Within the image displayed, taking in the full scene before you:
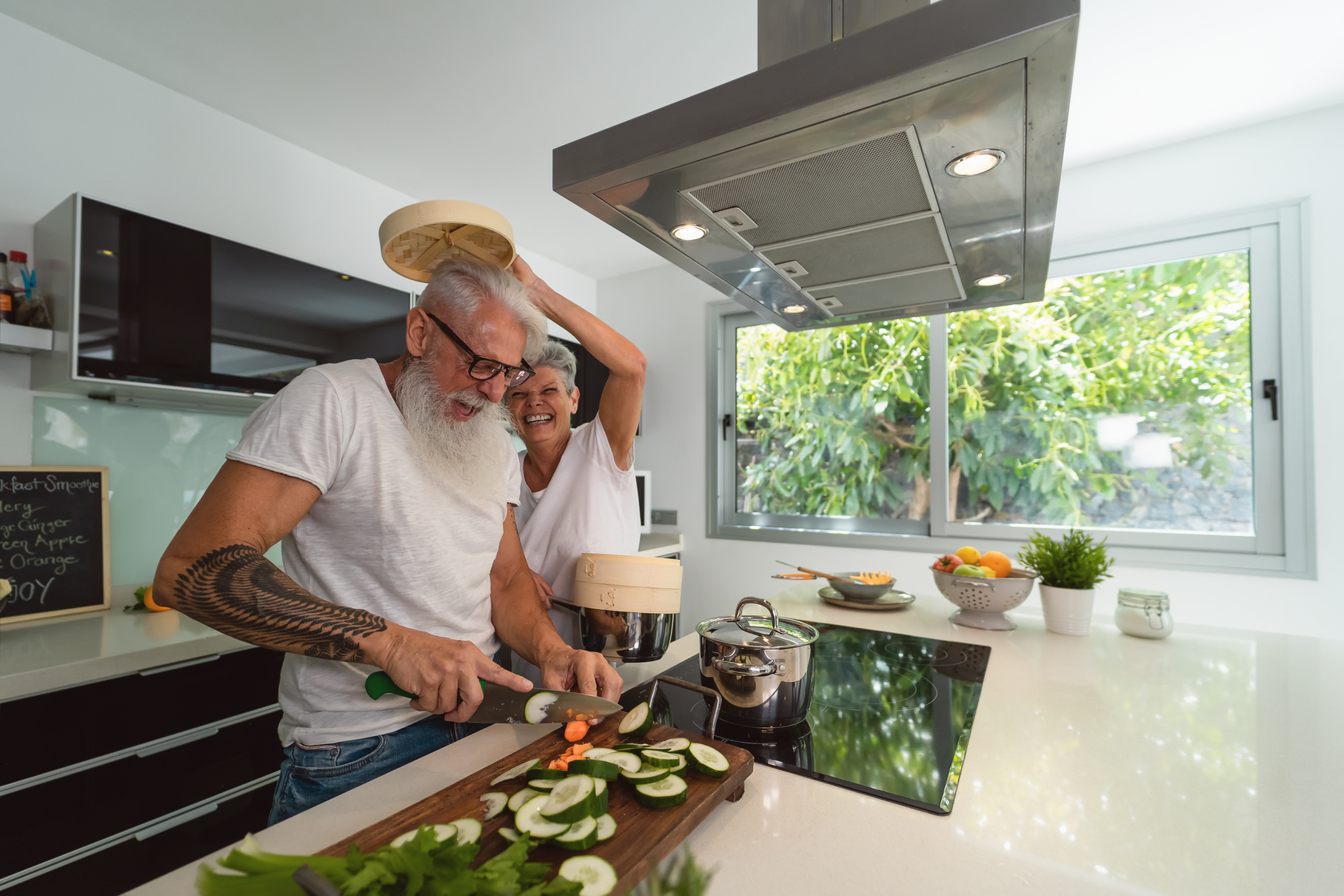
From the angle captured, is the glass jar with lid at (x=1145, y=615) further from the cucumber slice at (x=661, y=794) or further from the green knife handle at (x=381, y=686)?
the green knife handle at (x=381, y=686)

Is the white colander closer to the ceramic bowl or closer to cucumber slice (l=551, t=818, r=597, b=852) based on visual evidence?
the ceramic bowl

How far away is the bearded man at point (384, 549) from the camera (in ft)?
2.71

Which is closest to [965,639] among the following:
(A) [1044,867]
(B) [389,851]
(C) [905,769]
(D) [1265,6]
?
(C) [905,769]

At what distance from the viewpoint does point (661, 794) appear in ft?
2.16

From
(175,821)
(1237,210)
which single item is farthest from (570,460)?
(1237,210)

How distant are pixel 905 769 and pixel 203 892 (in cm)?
77

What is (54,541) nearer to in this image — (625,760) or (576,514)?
(576,514)

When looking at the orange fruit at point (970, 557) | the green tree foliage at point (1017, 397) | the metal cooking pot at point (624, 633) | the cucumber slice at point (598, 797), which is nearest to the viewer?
the cucumber slice at point (598, 797)

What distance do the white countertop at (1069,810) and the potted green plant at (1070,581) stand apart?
0.40m

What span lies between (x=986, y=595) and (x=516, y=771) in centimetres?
133

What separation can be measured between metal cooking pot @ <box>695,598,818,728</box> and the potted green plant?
998 mm

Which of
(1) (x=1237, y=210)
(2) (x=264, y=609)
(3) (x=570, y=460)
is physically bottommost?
(2) (x=264, y=609)

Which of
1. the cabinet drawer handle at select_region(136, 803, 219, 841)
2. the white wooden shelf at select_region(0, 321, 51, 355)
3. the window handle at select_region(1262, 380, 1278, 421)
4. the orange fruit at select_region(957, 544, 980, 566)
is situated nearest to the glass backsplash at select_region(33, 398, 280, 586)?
the white wooden shelf at select_region(0, 321, 51, 355)

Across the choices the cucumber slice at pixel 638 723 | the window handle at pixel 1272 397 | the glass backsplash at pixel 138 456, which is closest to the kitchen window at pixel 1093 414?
the window handle at pixel 1272 397
